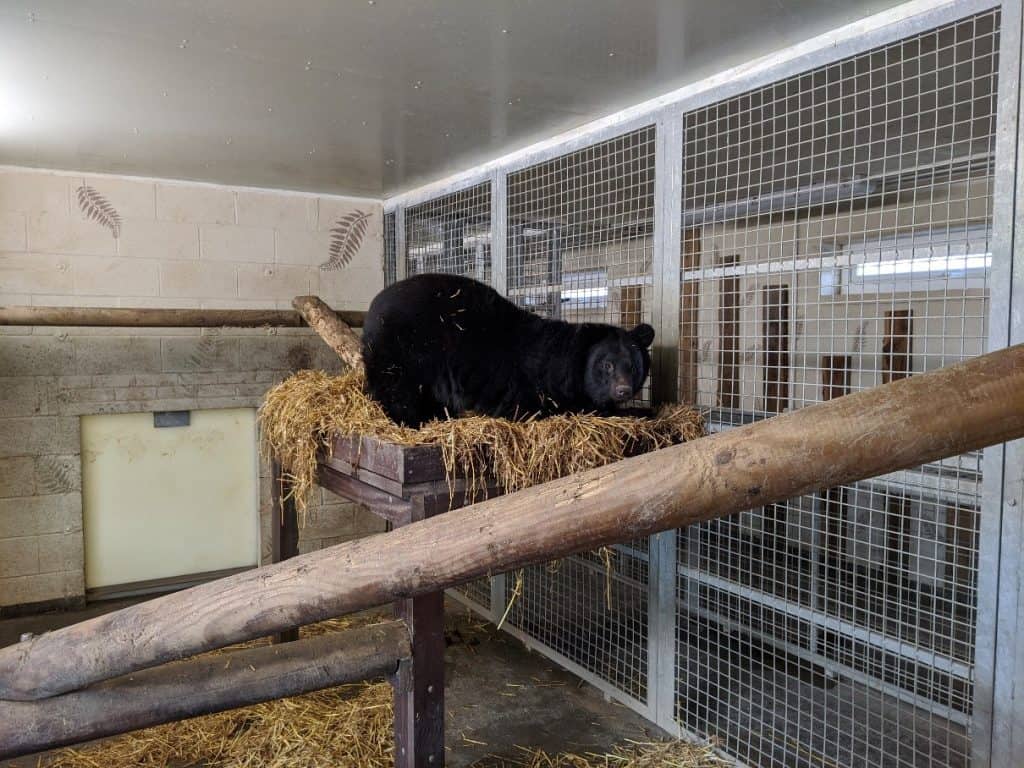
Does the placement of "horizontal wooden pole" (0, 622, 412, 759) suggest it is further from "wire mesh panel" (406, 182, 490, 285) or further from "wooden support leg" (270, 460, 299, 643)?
"wire mesh panel" (406, 182, 490, 285)

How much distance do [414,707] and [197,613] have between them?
3.12 ft

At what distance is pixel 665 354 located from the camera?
3.36 metres

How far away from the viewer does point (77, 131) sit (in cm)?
409

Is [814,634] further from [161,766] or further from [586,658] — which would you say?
[161,766]

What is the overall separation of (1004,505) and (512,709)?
96.3 inches

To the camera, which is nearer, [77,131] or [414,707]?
[414,707]

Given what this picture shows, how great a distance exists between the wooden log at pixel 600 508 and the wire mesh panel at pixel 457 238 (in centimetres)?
333

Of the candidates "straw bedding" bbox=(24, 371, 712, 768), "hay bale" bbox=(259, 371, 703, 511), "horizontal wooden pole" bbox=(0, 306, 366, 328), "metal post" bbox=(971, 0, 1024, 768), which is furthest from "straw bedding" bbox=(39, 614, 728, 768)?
"horizontal wooden pole" bbox=(0, 306, 366, 328)

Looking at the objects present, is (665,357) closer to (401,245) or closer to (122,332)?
(401,245)

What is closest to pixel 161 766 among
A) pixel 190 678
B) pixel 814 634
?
pixel 190 678

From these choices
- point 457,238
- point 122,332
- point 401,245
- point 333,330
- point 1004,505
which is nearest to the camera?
point 1004,505

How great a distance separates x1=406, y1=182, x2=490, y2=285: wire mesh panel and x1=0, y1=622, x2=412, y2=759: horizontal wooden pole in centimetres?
282

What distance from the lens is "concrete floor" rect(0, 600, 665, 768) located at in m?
3.31

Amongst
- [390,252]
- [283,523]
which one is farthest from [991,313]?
[390,252]
